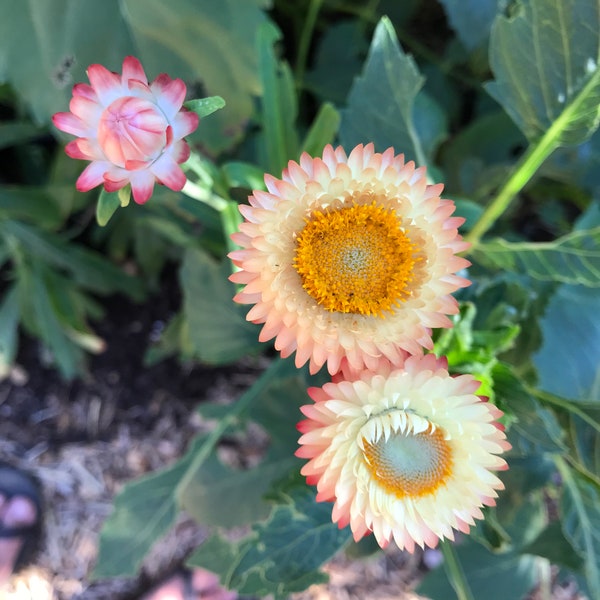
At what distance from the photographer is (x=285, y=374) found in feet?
2.93

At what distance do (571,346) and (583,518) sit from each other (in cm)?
21

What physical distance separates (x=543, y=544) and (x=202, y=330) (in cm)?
52

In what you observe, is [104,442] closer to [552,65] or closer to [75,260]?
[75,260]

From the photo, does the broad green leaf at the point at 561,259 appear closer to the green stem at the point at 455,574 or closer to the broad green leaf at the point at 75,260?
the green stem at the point at 455,574

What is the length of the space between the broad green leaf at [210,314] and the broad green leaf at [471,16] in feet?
1.52

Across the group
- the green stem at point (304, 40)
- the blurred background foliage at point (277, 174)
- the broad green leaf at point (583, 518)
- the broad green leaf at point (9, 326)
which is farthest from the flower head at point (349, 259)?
the broad green leaf at point (9, 326)

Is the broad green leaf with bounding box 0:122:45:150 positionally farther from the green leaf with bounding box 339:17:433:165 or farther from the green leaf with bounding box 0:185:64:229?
the green leaf with bounding box 339:17:433:165

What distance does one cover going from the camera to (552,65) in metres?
0.64

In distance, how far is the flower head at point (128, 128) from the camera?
0.42 m

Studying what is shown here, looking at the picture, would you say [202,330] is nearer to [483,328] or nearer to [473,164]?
[483,328]

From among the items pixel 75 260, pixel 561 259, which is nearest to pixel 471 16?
pixel 561 259

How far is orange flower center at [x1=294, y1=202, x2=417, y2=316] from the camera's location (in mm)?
502

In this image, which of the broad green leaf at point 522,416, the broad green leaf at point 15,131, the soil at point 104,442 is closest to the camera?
the broad green leaf at point 522,416

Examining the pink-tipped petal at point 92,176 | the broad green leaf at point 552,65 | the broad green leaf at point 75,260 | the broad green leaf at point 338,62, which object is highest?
the broad green leaf at point 552,65
